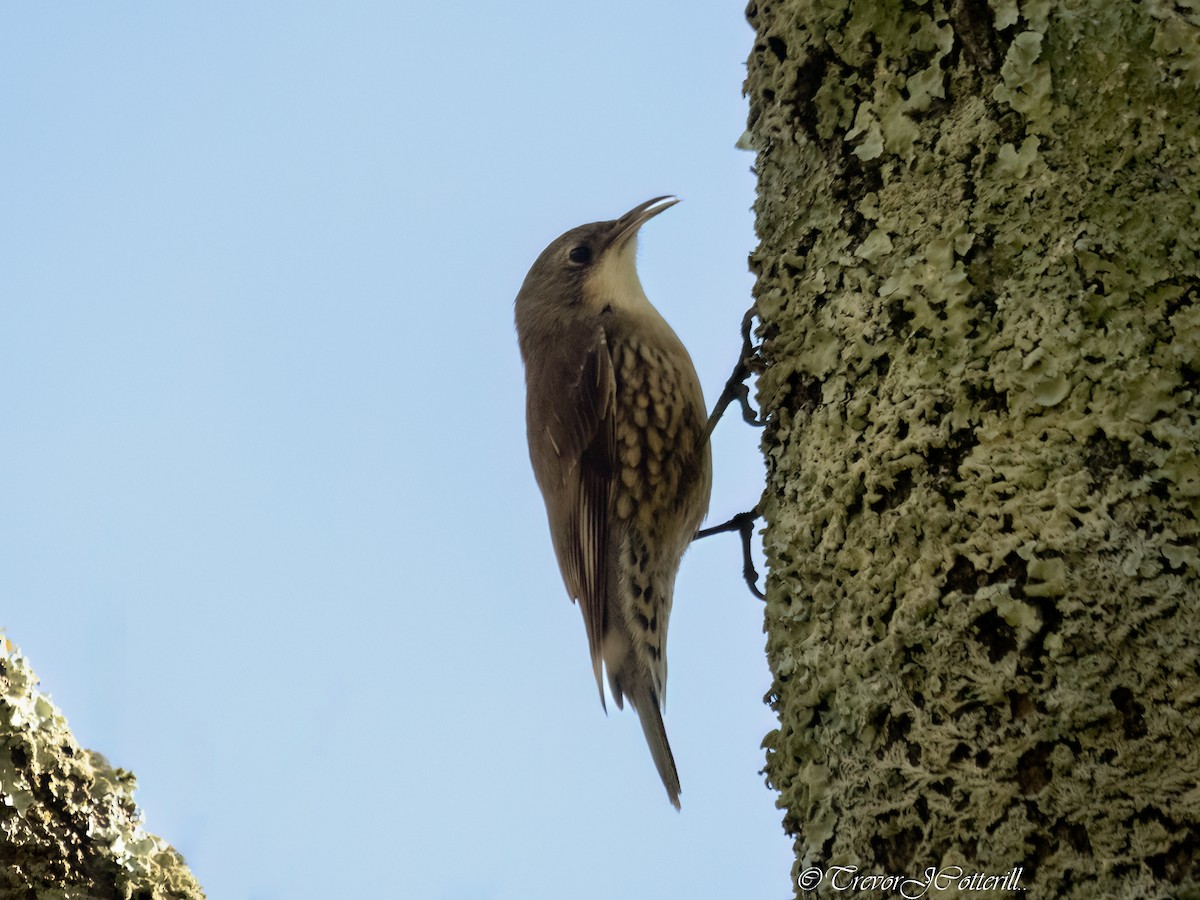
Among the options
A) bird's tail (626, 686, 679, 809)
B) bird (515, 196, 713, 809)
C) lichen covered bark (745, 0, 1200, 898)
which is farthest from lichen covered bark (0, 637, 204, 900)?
bird (515, 196, 713, 809)

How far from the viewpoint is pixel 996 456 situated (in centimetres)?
158

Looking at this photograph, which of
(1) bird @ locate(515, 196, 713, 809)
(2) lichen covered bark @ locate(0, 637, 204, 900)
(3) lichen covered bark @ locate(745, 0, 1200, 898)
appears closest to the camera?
(3) lichen covered bark @ locate(745, 0, 1200, 898)

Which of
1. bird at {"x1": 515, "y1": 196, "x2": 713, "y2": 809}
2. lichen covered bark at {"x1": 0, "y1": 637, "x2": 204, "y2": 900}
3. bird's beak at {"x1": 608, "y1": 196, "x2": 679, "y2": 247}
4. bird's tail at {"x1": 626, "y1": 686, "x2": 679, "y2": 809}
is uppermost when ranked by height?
bird's beak at {"x1": 608, "y1": 196, "x2": 679, "y2": 247}

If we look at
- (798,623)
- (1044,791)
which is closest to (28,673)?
(798,623)

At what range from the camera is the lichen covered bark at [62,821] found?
6.89 feet

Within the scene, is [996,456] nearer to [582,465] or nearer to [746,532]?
[746,532]

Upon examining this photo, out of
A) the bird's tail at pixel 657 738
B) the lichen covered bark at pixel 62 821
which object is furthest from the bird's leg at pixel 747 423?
the lichen covered bark at pixel 62 821

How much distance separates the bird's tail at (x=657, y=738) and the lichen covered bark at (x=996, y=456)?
5.26 ft

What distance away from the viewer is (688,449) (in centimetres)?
366

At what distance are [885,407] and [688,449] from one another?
1907mm

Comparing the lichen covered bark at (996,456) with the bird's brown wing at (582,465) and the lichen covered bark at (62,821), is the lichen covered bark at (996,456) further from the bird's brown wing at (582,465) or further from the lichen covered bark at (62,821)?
the bird's brown wing at (582,465)

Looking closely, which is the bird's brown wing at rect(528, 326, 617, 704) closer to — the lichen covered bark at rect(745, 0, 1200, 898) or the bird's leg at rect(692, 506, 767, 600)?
the bird's leg at rect(692, 506, 767, 600)

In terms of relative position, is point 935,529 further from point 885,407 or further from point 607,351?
point 607,351

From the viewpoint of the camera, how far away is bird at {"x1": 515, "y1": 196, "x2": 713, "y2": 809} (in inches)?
144
